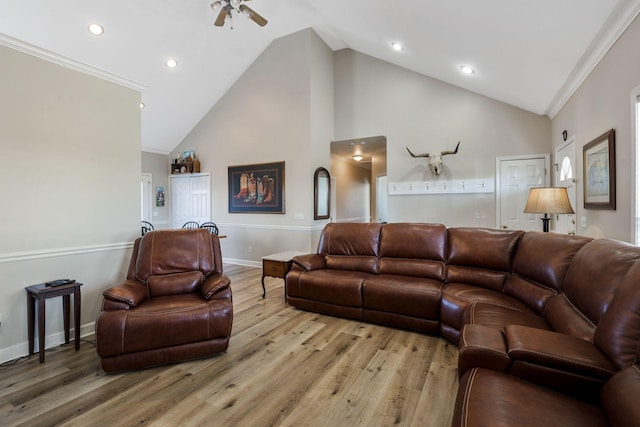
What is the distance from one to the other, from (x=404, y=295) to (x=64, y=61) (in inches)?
156

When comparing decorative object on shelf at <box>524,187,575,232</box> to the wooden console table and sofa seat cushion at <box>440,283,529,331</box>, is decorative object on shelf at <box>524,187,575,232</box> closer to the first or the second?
sofa seat cushion at <box>440,283,529,331</box>

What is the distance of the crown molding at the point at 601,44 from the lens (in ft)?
6.86

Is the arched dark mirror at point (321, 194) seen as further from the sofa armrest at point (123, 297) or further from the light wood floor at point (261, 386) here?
the sofa armrest at point (123, 297)

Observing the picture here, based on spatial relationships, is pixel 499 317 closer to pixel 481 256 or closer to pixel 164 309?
pixel 481 256

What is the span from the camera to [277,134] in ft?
19.6

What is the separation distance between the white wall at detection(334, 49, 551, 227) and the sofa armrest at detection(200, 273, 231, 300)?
12.5 ft

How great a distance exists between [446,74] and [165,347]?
525 centimetres

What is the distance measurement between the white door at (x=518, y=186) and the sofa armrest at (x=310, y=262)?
322 cm

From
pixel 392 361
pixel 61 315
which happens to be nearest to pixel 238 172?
pixel 61 315

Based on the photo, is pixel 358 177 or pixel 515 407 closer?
pixel 515 407

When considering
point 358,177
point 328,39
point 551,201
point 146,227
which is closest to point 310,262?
point 551,201

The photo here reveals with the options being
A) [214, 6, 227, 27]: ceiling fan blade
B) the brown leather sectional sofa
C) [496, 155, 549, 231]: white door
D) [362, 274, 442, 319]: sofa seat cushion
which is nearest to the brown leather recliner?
the brown leather sectional sofa

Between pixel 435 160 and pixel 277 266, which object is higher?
pixel 435 160

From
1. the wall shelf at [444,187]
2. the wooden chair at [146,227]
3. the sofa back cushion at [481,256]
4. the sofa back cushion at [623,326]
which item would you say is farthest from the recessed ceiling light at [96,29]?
the sofa back cushion at [623,326]
